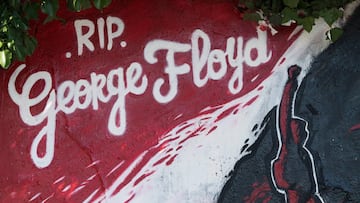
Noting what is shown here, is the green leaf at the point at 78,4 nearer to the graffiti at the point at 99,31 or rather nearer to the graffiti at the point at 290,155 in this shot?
the graffiti at the point at 99,31

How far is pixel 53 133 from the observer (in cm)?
319

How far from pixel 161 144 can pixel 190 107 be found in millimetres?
244

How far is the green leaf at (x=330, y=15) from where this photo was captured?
3.10 metres

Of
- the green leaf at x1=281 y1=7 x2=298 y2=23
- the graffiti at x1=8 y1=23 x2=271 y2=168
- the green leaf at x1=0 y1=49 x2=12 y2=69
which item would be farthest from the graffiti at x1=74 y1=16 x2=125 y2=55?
the green leaf at x1=281 y1=7 x2=298 y2=23

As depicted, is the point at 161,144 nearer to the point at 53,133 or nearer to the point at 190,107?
the point at 190,107

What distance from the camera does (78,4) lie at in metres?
2.93

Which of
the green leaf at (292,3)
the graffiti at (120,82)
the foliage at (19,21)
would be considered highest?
the foliage at (19,21)

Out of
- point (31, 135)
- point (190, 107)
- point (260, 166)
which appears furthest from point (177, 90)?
point (31, 135)

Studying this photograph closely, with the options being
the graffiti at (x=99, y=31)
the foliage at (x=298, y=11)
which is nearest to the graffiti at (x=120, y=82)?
the graffiti at (x=99, y=31)

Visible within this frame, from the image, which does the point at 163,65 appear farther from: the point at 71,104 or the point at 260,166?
the point at 260,166

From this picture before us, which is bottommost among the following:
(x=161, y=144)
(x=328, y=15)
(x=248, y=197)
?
(x=248, y=197)

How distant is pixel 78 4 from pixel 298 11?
43.5 inches

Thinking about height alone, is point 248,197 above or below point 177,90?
below

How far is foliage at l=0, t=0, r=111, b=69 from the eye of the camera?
289 centimetres
